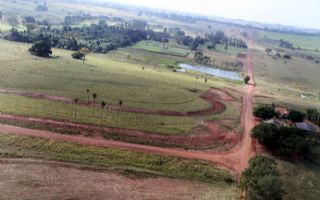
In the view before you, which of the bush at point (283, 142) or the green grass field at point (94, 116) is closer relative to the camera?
the bush at point (283, 142)

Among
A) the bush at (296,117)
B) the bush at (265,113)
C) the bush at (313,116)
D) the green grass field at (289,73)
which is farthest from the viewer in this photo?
the green grass field at (289,73)

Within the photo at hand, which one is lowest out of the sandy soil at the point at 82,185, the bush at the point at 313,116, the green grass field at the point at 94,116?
the sandy soil at the point at 82,185

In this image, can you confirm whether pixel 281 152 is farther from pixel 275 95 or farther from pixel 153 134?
pixel 275 95

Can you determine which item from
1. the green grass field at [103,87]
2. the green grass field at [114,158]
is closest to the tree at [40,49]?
the green grass field at [103,87]

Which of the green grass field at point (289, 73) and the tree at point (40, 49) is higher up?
the tree at point (40, 49)

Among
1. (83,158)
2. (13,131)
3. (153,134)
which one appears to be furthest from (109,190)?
(13,131)

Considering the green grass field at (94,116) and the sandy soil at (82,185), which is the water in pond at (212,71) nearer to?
the green grass field at (94,116)

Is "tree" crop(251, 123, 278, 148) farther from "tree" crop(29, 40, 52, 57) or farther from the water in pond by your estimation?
"tree" crop(29, 40, 52, 57)

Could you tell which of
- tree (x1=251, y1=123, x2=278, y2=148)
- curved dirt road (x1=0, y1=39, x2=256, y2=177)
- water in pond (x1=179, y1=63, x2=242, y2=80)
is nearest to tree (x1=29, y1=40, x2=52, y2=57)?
water in pond (x1=179, y1=63, x2=242, y2=80)
